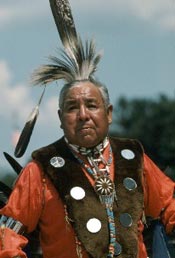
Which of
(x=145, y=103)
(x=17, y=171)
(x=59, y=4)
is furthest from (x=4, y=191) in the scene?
(x=145, y=103)

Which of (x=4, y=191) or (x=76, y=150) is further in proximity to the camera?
(x=4, y=191)

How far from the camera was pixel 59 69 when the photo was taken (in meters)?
5.34

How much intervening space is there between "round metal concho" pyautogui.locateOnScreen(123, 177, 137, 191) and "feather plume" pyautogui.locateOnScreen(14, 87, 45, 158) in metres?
0.68

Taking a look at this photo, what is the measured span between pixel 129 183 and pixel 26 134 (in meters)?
0.73

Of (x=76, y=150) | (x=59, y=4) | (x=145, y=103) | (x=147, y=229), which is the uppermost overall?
(x=59, y=4)

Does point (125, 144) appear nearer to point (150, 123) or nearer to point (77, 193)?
point (77, 193)

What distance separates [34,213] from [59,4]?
4.38 ft

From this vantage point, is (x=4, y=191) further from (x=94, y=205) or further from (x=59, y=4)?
(x=59, y=4)

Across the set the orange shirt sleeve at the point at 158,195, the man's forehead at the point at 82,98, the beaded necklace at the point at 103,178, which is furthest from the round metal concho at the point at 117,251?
the man's forehead at the point at 82,98

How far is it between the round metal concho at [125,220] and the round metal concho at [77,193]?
25cm

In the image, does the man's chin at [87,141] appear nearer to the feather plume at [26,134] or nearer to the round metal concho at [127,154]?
the round metal concho at [127,154]

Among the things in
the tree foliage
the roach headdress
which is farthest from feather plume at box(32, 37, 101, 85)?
the tree foliage

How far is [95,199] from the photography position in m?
A: 5.14

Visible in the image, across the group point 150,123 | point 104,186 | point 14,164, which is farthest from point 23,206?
point 150,123
